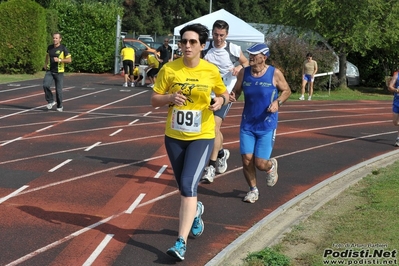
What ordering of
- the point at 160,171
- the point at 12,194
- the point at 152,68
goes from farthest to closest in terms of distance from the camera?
the point at 152,68 < the point at 160,171 < the point at 12,194

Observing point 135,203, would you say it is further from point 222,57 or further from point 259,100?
point 222,57

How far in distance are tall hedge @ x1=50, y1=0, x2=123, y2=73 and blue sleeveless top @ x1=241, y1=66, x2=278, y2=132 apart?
28316mm

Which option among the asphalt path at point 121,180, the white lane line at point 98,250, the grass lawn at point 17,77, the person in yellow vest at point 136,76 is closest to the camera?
the white lane line at point 98,250

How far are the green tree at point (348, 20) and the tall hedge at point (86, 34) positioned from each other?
9.49 m

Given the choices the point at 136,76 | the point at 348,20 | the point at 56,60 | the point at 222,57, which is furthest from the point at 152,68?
the point at 222,57

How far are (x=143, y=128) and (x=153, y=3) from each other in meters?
59.8

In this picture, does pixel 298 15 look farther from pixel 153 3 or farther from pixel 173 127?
pixel 153 3

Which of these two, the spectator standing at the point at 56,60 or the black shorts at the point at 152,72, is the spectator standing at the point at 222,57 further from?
the black shorts at the point at 152,72

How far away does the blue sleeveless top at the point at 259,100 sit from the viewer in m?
8.27

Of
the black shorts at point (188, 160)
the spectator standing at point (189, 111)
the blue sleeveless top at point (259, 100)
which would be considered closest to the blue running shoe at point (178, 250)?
the spectator standing at point (189, 111)

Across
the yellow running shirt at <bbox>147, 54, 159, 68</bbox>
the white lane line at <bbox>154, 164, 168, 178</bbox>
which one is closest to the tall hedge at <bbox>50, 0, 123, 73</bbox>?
the yellow running shirt at <bbox>147, 54, 159, 68</bbox>

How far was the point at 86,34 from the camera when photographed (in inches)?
1417

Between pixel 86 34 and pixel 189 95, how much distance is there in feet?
100

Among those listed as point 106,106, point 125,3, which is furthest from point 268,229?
A: point 125,3
